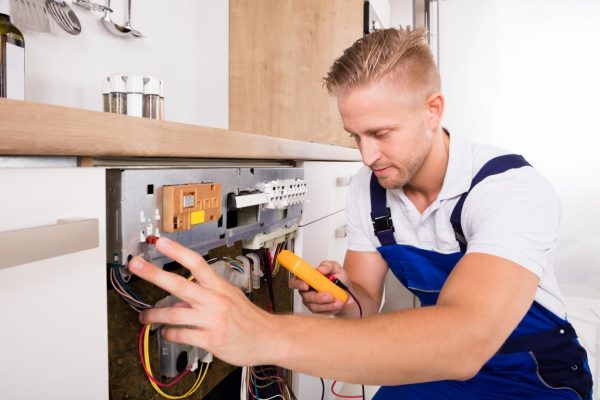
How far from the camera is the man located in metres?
0.46

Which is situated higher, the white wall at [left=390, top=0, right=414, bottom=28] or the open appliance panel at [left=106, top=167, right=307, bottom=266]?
the white wall at [left=390, top=0, right=414, bottom=28]

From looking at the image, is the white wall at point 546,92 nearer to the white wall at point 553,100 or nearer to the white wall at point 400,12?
the white wall at point 553,100

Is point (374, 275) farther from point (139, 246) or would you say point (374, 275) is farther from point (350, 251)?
point (139, 246)

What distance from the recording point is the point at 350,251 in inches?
42.3

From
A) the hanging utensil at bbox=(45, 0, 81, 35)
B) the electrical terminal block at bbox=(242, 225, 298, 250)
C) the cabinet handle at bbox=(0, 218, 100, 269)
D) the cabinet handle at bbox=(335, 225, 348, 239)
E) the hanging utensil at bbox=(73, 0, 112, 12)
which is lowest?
the cabinet handle at bbox=(335, 225, 348, 239)

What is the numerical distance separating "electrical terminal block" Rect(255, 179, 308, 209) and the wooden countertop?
0.33ft

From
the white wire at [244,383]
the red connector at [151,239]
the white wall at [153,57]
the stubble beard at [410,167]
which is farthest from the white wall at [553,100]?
the red connector at [151,239]

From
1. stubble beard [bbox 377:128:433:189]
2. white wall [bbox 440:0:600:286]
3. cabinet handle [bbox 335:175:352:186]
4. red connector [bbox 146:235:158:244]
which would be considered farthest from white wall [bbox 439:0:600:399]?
red connector [bbox 146:235:158:244]

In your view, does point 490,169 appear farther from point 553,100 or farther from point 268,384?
point 553,100

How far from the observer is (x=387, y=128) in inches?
32.3

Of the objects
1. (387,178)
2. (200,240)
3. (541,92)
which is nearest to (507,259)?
(387,178)

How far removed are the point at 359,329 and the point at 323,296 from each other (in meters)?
0.33

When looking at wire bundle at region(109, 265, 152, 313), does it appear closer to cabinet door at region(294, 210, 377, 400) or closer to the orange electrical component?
the orange electrical component

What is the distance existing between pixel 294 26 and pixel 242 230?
42.8 inches
